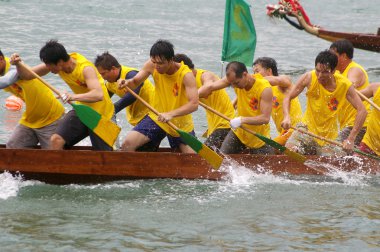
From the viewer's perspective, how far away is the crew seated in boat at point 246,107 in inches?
404

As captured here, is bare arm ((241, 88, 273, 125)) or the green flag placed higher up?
the green flag

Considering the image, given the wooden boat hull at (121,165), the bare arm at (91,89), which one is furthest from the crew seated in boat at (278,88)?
the bare arm at (91,89)

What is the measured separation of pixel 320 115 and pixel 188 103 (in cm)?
190

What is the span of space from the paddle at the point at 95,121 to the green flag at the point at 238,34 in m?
3.63

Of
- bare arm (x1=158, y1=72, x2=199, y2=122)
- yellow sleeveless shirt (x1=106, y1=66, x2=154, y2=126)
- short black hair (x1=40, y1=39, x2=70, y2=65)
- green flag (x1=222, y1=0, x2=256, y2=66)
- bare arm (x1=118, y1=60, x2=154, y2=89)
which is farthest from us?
green flag (x1=222, y1=0, x2=256, y2=66)

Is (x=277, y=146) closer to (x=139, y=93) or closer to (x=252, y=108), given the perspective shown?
(x=252, y=108)

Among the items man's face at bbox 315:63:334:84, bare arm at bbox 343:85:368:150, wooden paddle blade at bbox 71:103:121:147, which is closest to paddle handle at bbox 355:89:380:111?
bare arm at bbox 343:85:368:150

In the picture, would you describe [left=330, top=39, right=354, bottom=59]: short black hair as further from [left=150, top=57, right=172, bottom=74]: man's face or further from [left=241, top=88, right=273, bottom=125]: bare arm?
[left=150, top=57, right=172, bottom=74]: man's face

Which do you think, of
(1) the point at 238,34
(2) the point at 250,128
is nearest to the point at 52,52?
(2) the point at 250,128

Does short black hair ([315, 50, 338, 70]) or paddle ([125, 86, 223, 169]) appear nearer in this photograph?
paddle ([125, 86, 223, 169])

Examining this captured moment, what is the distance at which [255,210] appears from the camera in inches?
381

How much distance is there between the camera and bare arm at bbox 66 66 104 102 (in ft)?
30.9

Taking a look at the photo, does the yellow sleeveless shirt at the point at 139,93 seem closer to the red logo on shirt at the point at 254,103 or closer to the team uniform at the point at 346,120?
the red logo on shirt at the point at 254,103

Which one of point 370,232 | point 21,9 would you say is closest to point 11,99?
point 370,232
